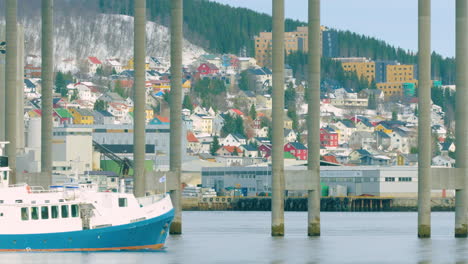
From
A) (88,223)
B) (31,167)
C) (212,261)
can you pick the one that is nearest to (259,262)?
(212,261)

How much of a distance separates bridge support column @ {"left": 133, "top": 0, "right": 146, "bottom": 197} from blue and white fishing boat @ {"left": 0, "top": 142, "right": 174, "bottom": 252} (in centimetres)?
→ 1035

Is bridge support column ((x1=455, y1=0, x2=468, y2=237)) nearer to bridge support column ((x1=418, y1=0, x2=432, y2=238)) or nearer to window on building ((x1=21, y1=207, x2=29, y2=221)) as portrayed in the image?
bridge support column ((x1=418, y1=0, x2=432, y2=238))

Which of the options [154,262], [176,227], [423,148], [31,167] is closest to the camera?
[154,262]

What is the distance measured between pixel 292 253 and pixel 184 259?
7.25m

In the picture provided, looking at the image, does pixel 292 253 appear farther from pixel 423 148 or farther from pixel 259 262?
pixel 423 148

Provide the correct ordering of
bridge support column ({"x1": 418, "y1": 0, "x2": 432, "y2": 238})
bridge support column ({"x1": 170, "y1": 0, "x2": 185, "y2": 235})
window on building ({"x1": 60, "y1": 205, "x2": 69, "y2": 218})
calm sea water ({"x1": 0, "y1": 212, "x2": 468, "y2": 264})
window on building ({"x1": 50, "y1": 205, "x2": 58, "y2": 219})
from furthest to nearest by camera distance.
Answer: bridge support column ({"x1": 170, "y1": 0, "x2": 185, "y2": 235})
bridge support column ({"x1": 418, "y1": 0, "x2": 432, "y2": 238})
window on building ({"x1": 60, "y1": 205, "x2": 69, "y2": 218})
window on building ({"x1": 50, "y1": 205, "x2": 58, "y2": 219})
calm sea water ({"x1": 0, "y1": 212, "x2": 468, "y2": 264})

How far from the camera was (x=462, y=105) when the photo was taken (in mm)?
82938

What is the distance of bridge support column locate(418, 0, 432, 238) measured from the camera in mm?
81062

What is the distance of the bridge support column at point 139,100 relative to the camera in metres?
85.1

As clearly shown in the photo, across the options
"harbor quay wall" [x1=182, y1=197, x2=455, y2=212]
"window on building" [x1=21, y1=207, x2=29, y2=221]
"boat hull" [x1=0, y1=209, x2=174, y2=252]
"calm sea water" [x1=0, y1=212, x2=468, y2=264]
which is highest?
"window on building" [x1=21, y1=207, x2=29, y2=221]

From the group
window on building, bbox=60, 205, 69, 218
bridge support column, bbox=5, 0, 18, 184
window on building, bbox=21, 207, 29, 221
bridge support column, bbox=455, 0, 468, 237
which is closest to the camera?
window on building, bbox=21, 207, 29, 221

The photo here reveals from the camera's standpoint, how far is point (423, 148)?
266 ft

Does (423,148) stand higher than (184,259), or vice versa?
(423,148)

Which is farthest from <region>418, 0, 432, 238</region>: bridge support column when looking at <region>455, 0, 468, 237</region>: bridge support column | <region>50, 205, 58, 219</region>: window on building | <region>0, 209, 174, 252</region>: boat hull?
<region>50, 205, 58, 219</region>: window on building
